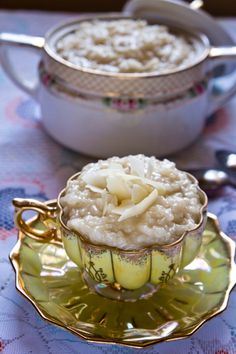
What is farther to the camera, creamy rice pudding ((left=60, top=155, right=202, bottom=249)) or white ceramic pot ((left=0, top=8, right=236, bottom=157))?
white ceramic pot ((left=0, top=8, right=236, bottom=157))

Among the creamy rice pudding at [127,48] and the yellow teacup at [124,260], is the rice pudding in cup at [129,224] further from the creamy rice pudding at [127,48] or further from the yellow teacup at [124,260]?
the creamy rice pudding at [127,48]

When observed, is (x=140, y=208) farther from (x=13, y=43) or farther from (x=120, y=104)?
(x=13, y=43)

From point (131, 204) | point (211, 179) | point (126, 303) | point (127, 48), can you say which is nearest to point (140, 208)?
point (131, 204)

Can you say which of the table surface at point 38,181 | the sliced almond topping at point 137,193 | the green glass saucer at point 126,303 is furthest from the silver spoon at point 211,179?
the sliced almond topping at point 137,193

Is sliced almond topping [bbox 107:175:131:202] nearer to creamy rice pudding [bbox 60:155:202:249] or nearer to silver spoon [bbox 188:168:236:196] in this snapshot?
creamy rice pudding [bbox 60:155:202:249]

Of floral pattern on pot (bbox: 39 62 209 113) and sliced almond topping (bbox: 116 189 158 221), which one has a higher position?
sliced almond topping (bbox: 116 189 158 221)

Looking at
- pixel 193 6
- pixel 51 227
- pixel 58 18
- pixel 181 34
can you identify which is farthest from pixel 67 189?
pixel 58 18

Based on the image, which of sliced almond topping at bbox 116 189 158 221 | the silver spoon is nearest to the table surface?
the silver spoon
